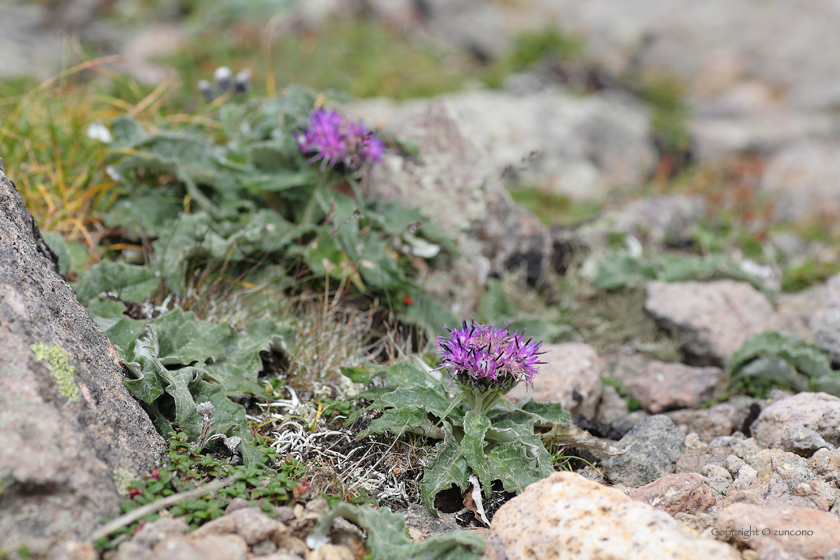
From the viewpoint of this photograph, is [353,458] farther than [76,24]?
No

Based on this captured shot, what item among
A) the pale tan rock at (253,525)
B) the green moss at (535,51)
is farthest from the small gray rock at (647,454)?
the green moss at (535,51)

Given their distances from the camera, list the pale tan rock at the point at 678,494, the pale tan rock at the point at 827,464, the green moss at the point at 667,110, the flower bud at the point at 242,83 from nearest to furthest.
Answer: the pale tan rock at the point at 678,494 < the pale tan rock at the point at 827,464 < the flower bud at the point at 242,83 < the green moss at the point at 667,110

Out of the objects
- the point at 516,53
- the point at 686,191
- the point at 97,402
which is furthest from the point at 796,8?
the point at 97,402

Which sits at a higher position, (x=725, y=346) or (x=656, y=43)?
(x=656, y=43)

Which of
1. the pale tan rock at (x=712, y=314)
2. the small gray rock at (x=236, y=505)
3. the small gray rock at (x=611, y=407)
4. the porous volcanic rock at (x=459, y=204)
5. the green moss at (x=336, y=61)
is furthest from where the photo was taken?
the green moss at (x=336, y=61)

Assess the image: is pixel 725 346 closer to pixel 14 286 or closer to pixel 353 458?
pixel 353 458

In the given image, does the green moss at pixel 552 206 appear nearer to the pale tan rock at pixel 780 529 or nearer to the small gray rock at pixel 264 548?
the pale tan rock at pixel 780 529

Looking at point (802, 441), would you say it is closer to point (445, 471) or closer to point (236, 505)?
point (445, 471)
